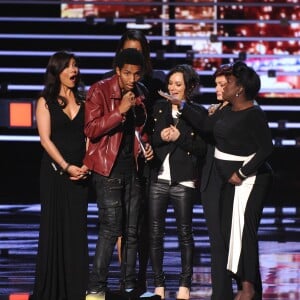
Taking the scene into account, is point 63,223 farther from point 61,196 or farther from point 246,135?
Result: point 246,135

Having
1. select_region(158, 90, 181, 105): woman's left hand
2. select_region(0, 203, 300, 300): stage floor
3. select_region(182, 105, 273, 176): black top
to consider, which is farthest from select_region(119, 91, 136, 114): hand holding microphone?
select_region(0, 203, 300, 300): stage floor

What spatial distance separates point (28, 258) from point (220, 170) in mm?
3425

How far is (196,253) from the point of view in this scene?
11.2m

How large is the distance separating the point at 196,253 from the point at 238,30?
295 inches

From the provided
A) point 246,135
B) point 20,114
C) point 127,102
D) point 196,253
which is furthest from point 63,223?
point 20,114

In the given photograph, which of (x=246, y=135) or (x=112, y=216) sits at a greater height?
(x=246, y=135)

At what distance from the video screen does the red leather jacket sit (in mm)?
9629

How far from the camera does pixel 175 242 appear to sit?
11930 millimetres

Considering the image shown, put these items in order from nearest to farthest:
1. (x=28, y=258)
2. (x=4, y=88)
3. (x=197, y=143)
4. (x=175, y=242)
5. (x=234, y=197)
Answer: (x=234, y=197) → (x=197, y=143) → (x=28, y=258) → (x=175, y=242) → (x=4, y=88)

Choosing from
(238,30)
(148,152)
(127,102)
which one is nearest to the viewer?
(127,102)

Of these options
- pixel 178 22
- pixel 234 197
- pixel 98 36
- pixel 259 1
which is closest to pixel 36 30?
pixel 98 36

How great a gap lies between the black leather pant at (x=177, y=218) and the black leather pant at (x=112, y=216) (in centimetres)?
33

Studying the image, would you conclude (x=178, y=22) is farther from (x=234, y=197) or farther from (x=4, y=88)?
(x=234, y=197)

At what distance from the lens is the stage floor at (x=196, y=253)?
9094 millimetres
